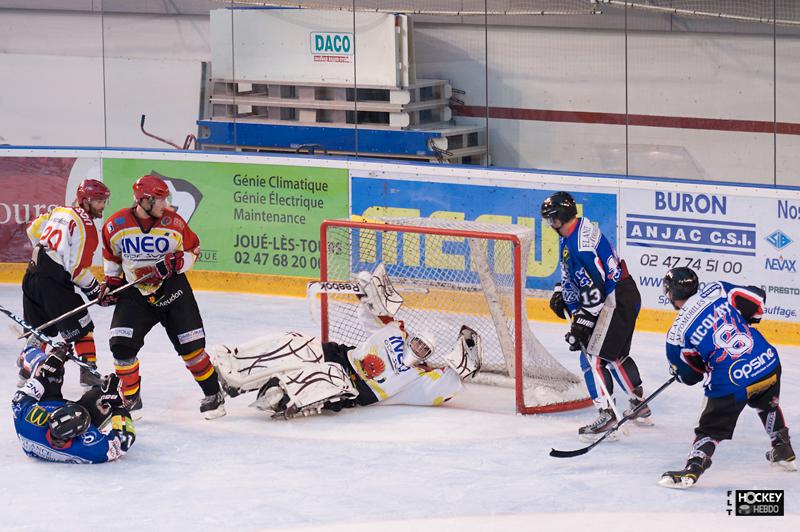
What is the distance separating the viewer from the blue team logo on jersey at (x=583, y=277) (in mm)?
6070

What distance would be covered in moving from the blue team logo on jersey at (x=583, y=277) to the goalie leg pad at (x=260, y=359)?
1384mm

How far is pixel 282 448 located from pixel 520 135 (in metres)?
4.52

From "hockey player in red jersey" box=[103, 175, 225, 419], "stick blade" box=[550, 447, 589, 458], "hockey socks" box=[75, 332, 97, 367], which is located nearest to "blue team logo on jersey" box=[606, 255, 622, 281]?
"stick blade" box=[550, 447, 589, 458]

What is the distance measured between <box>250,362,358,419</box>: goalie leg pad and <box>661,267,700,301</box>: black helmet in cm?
182

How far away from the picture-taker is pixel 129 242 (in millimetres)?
6395

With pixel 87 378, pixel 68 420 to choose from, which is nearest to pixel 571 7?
pixel 87 378

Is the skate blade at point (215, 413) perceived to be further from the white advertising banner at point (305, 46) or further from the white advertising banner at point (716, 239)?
the white advertising banner at point (305, 46)

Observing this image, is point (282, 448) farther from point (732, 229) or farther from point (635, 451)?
point (732, 229)

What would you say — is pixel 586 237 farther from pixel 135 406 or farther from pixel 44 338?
pixel 44 338

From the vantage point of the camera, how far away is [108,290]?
21.3ft

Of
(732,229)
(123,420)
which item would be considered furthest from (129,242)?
(732,229)

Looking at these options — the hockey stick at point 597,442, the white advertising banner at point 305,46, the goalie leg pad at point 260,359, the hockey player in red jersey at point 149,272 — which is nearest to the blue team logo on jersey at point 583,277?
the hockey stick at point 597,442

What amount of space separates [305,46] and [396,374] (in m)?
4.82

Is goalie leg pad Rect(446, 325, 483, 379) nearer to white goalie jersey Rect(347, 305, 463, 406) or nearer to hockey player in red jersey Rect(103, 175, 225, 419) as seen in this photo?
white goalie jersey Rect(347, 305, 463, 406)
